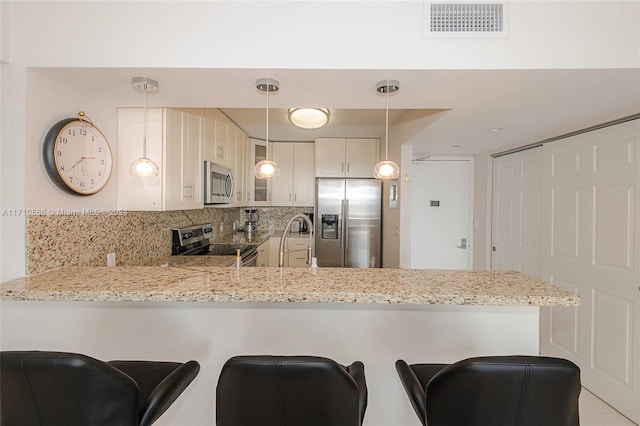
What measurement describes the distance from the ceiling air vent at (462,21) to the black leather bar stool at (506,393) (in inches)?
54.7

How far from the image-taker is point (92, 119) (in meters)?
1.95

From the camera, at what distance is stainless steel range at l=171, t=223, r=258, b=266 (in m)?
2.95

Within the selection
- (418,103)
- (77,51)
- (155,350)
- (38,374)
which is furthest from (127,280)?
(418,103)

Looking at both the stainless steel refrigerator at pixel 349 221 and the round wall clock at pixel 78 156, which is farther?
the stainless steel refrigerator at pixel 349 221

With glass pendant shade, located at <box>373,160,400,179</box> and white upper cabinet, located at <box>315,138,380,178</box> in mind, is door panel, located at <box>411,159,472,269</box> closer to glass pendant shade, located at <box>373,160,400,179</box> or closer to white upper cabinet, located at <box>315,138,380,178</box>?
white upper cabinet, located at <box>315,138,380,178</box>

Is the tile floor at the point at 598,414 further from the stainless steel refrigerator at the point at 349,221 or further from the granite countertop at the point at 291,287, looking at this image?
the stainless steel refrigerator at the point at 349,221

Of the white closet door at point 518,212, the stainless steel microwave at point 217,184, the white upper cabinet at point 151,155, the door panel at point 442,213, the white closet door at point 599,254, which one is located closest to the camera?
the white closet door at point 599,254

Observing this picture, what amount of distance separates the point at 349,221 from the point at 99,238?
3000 mm

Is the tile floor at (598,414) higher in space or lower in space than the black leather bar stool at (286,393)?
lower

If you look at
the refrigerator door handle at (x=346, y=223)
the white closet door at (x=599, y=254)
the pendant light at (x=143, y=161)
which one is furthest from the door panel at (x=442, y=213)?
the pendant light at (x=143, y=161)

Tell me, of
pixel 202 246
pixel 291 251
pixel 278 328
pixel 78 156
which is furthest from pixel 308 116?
pixel 291 251

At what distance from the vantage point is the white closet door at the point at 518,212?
3.01 metres

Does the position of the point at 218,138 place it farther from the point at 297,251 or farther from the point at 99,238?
the point at 297,251

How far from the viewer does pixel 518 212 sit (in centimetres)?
A: 325
